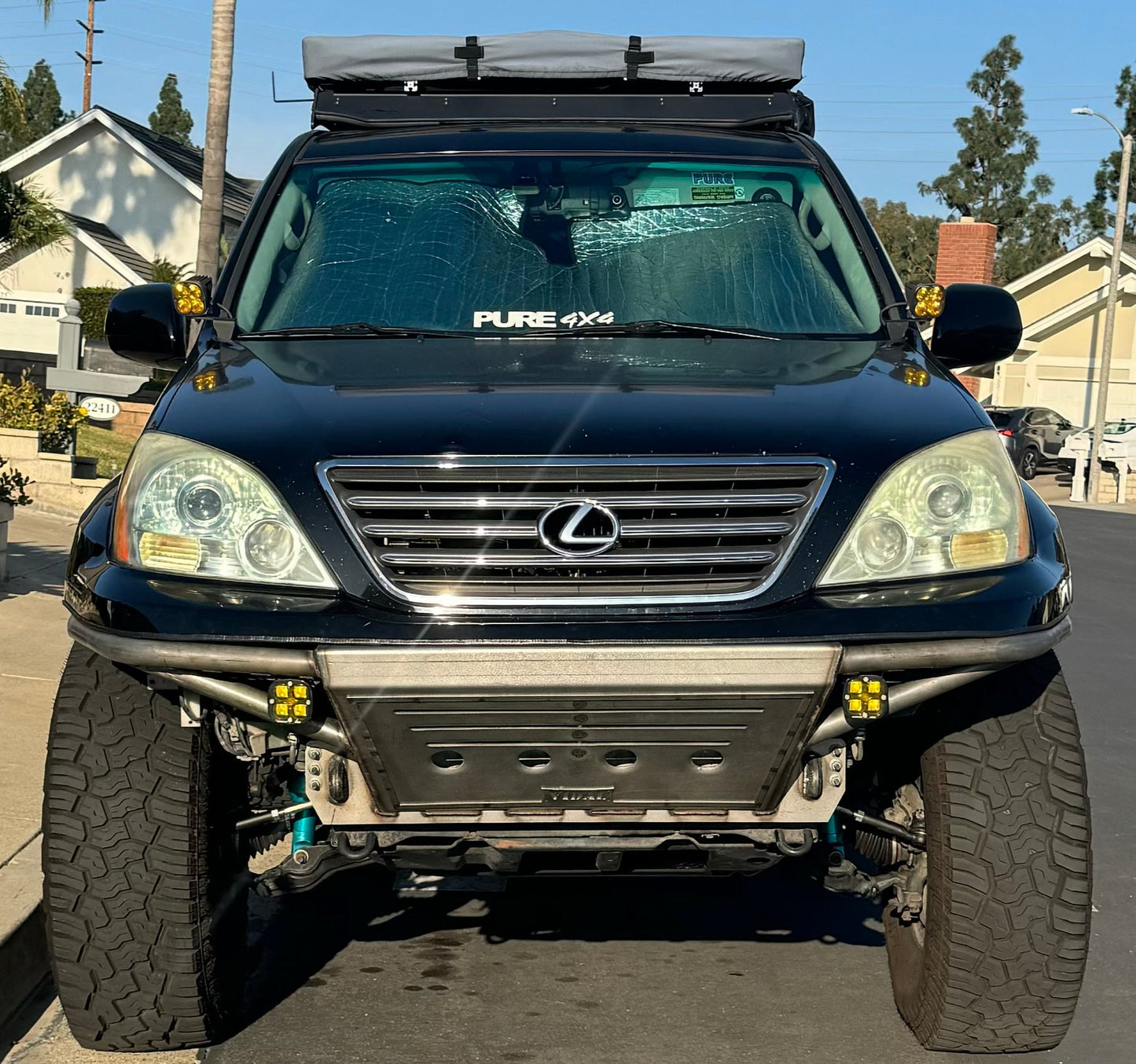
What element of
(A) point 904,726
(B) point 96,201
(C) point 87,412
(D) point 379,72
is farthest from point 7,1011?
(B) point 96,201

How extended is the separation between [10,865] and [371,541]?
224cm

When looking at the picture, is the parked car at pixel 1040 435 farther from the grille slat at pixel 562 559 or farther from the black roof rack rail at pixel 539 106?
the grille slat at pixel 562 559

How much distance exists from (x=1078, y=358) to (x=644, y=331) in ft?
176

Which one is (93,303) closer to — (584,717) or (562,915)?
(562,915)

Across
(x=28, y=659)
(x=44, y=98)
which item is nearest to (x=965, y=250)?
(x=28, y=659)

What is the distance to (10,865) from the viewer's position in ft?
17.7

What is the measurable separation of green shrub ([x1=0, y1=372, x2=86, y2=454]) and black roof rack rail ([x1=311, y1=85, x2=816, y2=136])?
12.9 metres

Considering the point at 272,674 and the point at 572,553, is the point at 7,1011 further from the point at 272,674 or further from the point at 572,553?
the point at 572,553

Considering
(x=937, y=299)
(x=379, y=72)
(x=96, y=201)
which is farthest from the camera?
(x=96, y=201)

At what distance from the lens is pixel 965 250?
52.4 m

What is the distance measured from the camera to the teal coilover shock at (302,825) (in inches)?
166

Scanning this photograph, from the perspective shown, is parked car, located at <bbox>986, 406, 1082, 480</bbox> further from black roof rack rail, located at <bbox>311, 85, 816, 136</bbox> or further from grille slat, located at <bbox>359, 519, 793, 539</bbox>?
grille slat, located at <bbox>359, 519, 793, 539</bbox>

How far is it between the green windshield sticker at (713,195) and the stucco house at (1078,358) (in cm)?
5101

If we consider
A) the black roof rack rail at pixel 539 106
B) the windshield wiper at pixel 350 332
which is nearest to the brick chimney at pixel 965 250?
the black roof rack rail at pixel 539 106
